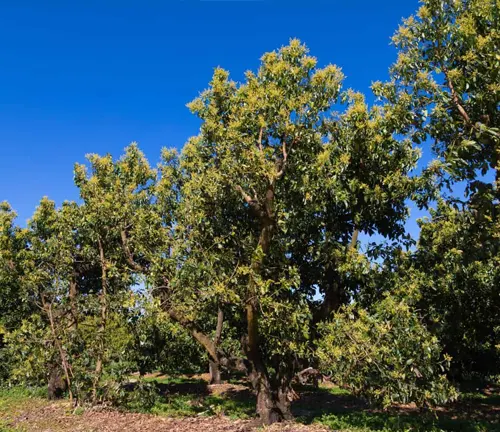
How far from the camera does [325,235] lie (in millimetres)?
11547

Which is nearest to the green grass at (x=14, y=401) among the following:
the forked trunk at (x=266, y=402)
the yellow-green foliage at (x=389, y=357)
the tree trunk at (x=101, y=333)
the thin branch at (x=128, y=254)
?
the tree trunk at (x=101, y=333)

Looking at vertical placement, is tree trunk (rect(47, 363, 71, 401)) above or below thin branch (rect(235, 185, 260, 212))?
below

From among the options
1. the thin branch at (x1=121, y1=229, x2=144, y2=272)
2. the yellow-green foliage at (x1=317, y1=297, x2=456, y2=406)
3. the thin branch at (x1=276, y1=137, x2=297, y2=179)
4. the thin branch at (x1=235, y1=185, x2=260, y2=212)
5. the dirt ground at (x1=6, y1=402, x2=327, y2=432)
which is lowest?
the dirt ground at (x1=6, y1=402, x2=327, y2=432)

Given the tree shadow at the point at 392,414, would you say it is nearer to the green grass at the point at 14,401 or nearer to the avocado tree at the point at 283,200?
the avocado tree at the point at 283,200

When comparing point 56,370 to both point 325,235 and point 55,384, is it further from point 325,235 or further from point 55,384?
point 325,235

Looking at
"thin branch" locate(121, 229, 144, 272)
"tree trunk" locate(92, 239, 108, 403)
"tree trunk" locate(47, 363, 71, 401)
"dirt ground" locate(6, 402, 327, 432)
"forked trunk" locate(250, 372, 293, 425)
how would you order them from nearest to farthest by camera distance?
"dirt ground" locate(6, 402, 327, 432) < "forked trunk" locate(250, 372, 293, 425) < "thin branch" locate(121, 229, 144, 272) < "tree trunk" locate(92, 239, 108, 403) < "tree trunk" locate(47, 363, 71, 401)

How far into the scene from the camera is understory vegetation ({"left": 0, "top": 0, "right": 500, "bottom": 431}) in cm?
936

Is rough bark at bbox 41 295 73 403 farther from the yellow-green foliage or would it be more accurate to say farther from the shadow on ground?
the yellow-green foliage

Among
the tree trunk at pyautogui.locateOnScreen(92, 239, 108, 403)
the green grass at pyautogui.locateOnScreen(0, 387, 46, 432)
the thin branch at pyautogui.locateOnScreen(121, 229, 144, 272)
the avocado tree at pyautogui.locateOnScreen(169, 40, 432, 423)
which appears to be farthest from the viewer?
the tree trunk at pyautogui.locateOnScreen(92, 239, 108, 403)

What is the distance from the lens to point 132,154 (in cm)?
1700

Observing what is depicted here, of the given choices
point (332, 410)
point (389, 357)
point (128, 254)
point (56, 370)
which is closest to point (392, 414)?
point (332, 410)

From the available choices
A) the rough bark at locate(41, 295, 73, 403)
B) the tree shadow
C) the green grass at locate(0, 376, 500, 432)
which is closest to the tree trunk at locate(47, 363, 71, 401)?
the rough bark at locate(41, 295, 73, 403)

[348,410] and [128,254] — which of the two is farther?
[348,410]

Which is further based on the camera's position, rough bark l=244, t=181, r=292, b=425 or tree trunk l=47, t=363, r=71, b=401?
tree trunk l=47, t=363, r=71, b=401
